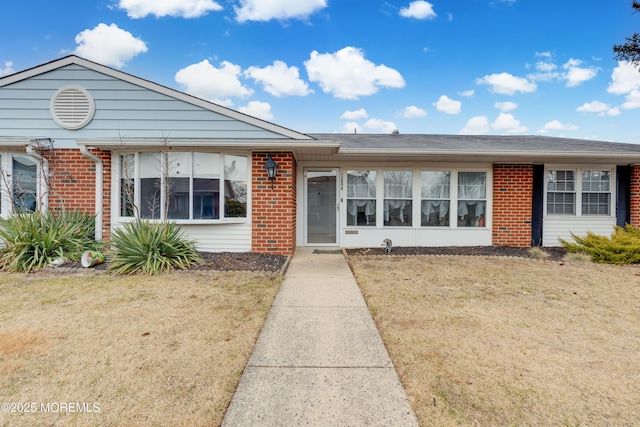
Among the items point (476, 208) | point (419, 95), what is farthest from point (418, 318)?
point (419, 95)

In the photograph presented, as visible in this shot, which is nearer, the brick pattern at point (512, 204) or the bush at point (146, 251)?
the bush at point (146, 251)

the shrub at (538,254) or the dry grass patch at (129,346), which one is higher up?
the shrub at (538,254)

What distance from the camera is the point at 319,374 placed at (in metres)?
2.38

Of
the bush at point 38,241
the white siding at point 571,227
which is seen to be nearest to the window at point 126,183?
the bush at point 38,241

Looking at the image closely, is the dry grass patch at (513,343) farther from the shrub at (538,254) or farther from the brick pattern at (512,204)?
the brick pattern at (512,204)

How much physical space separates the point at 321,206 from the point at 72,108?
6184 millimetres

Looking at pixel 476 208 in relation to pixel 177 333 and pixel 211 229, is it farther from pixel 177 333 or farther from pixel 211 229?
pixel 177 333

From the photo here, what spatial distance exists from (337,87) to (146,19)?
931 cm

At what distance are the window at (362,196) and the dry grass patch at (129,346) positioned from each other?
163 inches

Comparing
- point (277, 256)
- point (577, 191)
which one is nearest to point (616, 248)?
point (577, 191)

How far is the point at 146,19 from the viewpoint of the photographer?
10016 millimetres

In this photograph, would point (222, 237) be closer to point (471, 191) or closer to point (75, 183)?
point (75, 183)

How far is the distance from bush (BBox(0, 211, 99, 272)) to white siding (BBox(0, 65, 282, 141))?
207cm

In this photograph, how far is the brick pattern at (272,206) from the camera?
6.89m
